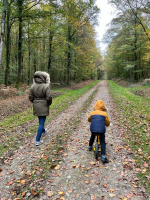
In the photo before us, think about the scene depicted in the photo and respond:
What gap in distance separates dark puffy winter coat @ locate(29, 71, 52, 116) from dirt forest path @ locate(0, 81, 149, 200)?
136 centimetres

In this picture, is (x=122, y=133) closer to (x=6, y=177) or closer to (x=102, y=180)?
(x=102, y=180)

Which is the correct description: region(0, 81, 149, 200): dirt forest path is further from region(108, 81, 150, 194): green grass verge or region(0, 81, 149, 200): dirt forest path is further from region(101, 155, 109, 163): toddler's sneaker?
region(108, 81, 150, 194): green grass verge

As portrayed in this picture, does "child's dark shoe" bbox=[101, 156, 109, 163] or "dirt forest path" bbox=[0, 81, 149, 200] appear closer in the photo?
"dirt forest path" bbox=[0, 81, 149, 200]

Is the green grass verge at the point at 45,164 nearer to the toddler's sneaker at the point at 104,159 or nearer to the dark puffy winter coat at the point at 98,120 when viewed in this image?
the toddler's sneaker at the point at 104,159

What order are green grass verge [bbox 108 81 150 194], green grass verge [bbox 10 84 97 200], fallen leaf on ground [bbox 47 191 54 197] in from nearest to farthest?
fallen leaf on ground [bbox 47 191 54 197] < green grass verge [bbox 10 84 97 200] < green grass verge [bbox 108 81 150 194]

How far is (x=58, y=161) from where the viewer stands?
12.4 feet

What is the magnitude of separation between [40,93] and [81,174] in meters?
2.84

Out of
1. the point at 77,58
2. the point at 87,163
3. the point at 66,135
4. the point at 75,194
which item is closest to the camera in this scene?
the point at 75,194

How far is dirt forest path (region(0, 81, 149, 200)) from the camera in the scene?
8.89 feet

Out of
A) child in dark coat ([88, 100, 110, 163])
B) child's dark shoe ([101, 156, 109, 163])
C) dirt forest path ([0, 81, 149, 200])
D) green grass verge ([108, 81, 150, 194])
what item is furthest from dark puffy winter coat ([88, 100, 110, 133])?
green grass verge ([108, 81, 150, 194])

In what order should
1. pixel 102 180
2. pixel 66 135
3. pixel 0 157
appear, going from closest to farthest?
pixel 102 180 → pixel 0 157 → pixel 66 135

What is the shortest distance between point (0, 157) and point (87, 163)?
2.74 meters

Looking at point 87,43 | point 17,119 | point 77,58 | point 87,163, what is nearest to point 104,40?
point 87,43

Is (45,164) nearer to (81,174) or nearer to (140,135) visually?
(81,174)
